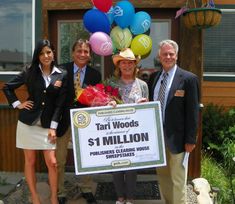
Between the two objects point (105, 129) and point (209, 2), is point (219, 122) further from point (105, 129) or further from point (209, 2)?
point (105, 129)

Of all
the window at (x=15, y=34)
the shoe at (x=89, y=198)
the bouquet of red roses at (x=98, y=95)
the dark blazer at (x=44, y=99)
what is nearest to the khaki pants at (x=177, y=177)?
the bouquet of red roses at (x=98, y=95)

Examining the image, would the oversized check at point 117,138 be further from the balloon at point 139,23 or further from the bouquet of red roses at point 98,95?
the balloon at point 139,23

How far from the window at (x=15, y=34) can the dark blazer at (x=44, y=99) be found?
1871 mm

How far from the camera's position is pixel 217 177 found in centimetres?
547

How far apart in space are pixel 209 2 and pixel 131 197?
8.66 ft

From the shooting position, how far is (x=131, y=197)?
13.9ft

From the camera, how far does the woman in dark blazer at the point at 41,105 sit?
4117mm

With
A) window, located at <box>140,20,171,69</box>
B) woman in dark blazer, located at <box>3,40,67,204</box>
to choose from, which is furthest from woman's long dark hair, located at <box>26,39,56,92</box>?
window, located at <box>140,20,171,69</box>

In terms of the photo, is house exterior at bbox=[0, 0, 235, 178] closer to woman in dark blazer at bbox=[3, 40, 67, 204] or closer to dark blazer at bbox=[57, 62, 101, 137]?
dark blazer at bbox=[57, 62, 101, 137]

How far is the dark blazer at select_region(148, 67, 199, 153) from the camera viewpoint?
12.6 feet

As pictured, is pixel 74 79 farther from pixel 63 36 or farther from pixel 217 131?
pixel 217 131

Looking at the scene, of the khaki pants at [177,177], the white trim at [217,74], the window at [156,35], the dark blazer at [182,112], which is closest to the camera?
the dark blazer at [182,112]

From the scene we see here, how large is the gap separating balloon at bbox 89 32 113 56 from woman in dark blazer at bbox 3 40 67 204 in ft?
1.70

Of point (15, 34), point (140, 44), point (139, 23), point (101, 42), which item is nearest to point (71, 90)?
point (101, 42)
